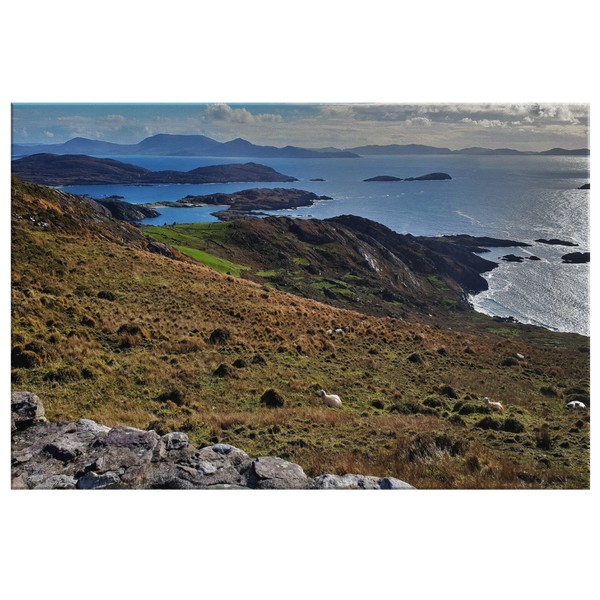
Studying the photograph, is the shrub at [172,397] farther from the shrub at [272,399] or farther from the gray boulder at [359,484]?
the gray boulder at [359,484]

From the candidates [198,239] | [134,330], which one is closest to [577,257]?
[134,330]

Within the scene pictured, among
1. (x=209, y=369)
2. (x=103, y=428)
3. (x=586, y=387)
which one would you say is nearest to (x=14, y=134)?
(x=103, y=428)

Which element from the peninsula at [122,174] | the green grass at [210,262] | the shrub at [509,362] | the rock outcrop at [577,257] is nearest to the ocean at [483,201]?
the rock outcrop at [577,257]

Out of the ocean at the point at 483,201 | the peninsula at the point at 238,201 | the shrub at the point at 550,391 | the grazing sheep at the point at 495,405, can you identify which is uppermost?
the peninsula at the point at 238,201

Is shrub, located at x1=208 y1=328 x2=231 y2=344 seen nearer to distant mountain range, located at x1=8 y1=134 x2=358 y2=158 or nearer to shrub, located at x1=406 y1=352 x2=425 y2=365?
distant mountain range, located at x1=8 y1=134 x2=358 y2=158

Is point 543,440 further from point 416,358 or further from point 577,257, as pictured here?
point 416,358
